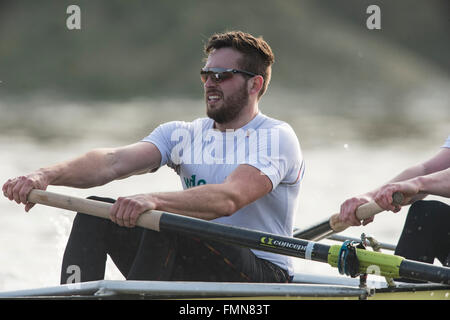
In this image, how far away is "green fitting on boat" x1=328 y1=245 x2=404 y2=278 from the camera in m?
2.42

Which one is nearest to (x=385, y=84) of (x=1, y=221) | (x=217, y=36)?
(x=1, y=221)

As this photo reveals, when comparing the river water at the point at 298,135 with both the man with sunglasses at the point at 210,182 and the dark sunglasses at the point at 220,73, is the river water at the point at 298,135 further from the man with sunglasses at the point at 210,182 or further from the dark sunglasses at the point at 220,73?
the dark sunglasses at the point at 220,73

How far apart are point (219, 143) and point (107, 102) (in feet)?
35.0

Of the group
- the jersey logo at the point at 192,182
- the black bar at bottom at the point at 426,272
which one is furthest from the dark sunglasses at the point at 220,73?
the black bar at bottom at the point at 426,272

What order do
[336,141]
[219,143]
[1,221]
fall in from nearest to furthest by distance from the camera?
[219,143], [1,221], [336,141]

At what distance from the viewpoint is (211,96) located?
3068 mm

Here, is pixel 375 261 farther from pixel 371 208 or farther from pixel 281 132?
pixel 281 132

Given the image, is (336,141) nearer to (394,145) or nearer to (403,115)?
(394,145)

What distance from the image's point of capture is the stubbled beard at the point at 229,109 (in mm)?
3035

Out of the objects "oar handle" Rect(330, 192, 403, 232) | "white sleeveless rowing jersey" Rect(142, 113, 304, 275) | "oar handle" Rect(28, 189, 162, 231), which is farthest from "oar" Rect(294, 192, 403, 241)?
"oar handle" Rect(28, 189, 162, 231)

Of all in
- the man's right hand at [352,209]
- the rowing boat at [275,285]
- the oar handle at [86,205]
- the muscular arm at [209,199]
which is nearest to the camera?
the rowing boat at [275,285]

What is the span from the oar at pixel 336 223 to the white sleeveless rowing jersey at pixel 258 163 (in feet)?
0.63

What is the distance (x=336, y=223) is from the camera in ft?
9.95

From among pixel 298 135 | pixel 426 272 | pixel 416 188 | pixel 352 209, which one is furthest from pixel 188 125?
pixel 298 135
